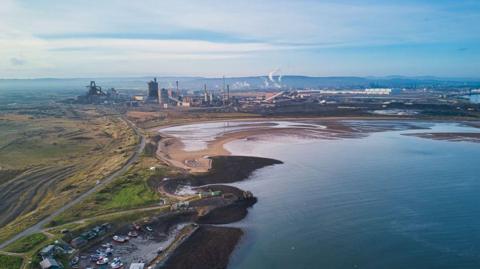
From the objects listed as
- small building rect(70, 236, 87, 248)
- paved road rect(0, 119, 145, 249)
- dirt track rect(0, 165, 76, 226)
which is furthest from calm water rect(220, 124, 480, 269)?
dirt track rect(0, 165, 76, 226)

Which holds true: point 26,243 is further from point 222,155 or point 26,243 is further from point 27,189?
point 222,155

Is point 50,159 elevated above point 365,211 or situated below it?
above

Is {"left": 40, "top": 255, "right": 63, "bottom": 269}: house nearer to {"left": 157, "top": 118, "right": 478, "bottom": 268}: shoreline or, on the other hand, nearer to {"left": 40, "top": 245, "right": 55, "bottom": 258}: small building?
{"left": 40, "top": 245, "right": 55, "bottom": 258}: small building

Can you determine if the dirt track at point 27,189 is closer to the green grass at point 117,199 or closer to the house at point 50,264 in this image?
the green grass at point 117,199

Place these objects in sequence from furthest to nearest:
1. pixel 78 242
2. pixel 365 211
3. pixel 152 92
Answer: pixel 152 92
pixel 365 211
pixel 78 242

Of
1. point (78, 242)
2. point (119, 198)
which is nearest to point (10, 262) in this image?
A: point (78, 242)

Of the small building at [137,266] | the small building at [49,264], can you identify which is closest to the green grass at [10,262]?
the small building at [49,264]
